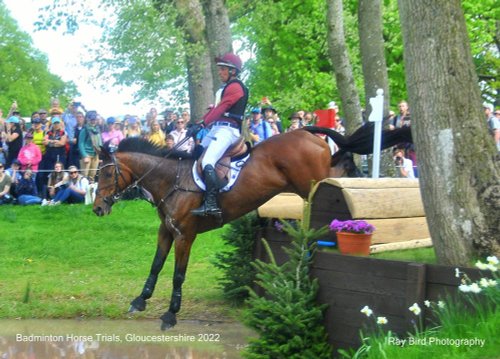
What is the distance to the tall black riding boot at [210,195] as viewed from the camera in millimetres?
10648

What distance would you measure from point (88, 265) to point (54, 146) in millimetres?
5327

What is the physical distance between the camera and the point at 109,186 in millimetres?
11102

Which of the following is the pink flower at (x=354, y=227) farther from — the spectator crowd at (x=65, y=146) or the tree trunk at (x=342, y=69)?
the spectator crowd at (x=65, y=146)

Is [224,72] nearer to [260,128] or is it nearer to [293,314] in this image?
[293,314]

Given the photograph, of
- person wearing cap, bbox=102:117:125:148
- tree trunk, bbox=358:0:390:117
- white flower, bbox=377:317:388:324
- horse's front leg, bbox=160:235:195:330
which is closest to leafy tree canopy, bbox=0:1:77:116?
person wearing cap, bbox=102:117:125:148

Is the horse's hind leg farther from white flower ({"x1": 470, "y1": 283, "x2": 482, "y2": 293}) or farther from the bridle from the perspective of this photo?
white flower ({"x1": 470, "y1": 283, "x2": 482, "y2": 293})

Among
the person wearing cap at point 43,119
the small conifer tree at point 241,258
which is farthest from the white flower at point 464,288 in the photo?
the person wearing cap at point 43,119

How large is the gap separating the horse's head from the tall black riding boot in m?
1.08

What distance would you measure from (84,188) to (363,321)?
486 inches

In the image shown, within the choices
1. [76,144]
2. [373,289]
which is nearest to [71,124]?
[76,144]

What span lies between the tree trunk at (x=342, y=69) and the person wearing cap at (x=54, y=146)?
6.17 m

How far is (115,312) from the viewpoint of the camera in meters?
10.8

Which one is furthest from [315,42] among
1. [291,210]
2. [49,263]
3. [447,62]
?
[447,62]

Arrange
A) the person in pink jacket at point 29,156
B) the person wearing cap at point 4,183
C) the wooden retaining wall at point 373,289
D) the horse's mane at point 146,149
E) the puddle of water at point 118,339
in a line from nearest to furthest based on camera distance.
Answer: the wooden retaining wall at point 373,289 → the puddle of water at point 118,339 → the horse's mane at point 146,149 → the person wearing cap at point 4,183 → the person in pink jacket at point 29,156
